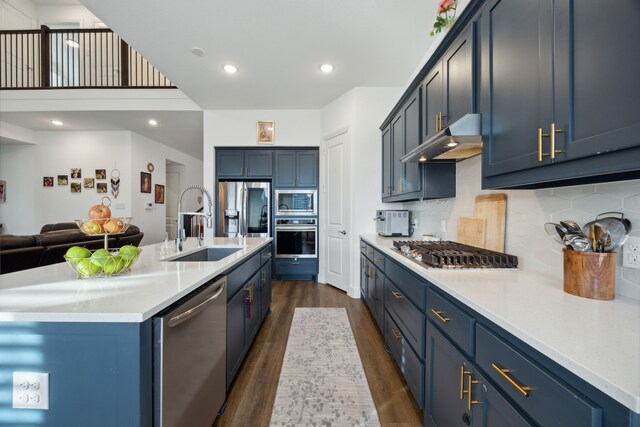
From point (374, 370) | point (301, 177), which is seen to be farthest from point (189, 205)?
point (374, 370)

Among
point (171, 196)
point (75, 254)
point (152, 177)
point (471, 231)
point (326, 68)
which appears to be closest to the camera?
point (75, 254)

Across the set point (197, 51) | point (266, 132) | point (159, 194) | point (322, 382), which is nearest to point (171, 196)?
point (159, 194)

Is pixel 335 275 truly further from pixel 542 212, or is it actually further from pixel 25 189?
pixel 25 189

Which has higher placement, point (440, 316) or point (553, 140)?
point (553, 140)

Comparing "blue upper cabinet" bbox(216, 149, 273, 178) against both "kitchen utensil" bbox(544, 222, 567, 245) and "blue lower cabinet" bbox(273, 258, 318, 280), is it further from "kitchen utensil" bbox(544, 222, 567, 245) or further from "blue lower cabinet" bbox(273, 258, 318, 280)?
"kitchen utensil" bbox(544, 222, 567, 245)

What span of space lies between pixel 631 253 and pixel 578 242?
0.60 ft

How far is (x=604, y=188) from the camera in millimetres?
1045

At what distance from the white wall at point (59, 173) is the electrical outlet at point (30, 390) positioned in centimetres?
586

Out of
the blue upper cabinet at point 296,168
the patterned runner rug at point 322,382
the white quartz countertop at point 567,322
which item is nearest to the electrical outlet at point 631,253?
the white quartz countertop at point 567,322

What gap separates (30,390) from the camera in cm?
80

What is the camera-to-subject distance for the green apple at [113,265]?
45.7 inches

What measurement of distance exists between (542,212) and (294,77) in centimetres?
316

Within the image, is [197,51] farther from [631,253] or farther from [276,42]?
[631,253]

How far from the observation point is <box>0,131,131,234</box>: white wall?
18.2 ft
